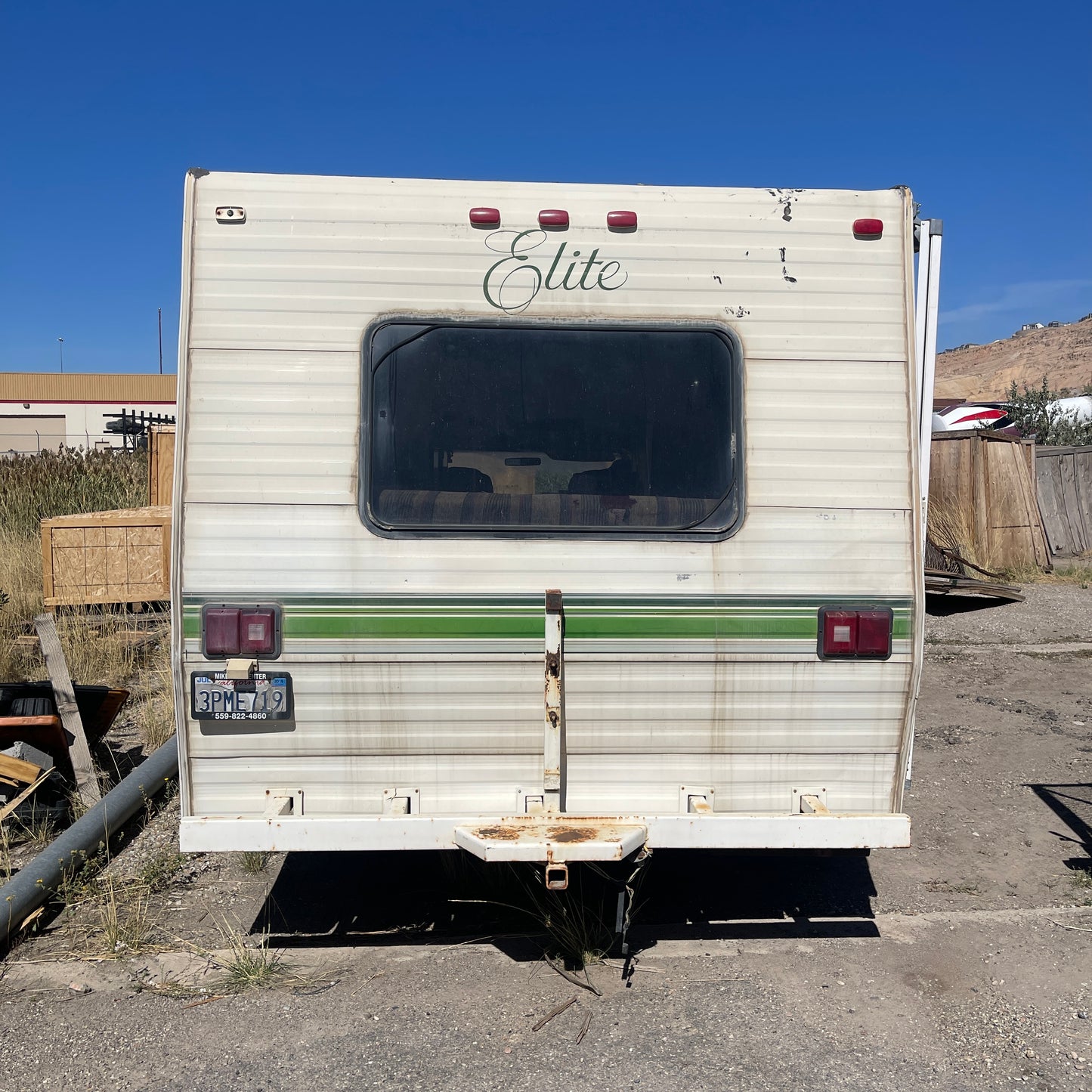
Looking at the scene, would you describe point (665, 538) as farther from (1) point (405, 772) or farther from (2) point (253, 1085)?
(2) point (253, 1085)

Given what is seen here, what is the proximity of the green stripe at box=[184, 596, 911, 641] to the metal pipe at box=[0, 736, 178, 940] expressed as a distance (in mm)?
1023

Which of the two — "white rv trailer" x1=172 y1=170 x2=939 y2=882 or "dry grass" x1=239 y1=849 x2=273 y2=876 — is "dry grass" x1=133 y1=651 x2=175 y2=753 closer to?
"dry grass" x1=239 y1=849 x2=273 y2=876

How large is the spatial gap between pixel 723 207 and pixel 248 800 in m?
2.64

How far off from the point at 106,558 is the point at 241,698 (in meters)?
5.69

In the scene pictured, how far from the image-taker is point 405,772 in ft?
11.5

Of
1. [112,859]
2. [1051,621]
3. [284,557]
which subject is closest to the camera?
[284,557]

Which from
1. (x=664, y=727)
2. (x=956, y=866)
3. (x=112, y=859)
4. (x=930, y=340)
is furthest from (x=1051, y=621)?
(x=112, y=859)

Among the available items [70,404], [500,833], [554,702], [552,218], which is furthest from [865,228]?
[70,404]

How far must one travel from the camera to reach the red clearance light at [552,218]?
3.55 meters

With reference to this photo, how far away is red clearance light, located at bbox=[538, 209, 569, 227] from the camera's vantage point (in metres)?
3.55

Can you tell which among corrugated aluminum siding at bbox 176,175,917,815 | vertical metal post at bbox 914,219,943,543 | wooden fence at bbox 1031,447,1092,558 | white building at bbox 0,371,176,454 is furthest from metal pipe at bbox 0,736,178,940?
white building at bbox 0,371,176,454

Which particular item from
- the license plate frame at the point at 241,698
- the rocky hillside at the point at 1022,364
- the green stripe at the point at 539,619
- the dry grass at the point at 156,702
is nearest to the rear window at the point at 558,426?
the green stripe at the point at 539,619

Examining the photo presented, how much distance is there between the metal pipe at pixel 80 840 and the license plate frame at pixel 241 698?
66 cm

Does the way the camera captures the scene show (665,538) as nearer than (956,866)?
Yes
